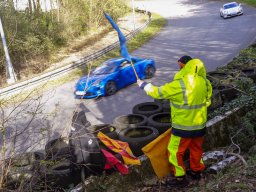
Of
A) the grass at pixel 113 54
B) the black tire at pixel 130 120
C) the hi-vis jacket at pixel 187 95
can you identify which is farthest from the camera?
the grass at pixel 113 54

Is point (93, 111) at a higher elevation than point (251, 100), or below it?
below

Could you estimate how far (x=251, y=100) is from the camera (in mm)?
8422

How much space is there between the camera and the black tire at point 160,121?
755 centimetres

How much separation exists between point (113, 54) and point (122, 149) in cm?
1599

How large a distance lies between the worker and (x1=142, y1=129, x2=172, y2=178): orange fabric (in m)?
0.32

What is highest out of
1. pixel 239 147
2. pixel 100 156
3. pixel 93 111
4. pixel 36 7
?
pixel 36 7

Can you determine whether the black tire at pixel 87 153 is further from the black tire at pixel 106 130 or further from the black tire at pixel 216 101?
the black tire at pixel 216 101

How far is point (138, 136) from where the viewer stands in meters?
7.53

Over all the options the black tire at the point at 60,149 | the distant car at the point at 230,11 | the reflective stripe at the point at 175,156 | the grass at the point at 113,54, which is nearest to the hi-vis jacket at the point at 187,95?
the reflective stripe at the point at 175,156

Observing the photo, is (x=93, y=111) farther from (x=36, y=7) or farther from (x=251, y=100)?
(x=36, y=7)

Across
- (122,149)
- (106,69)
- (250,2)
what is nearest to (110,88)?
(106,69)

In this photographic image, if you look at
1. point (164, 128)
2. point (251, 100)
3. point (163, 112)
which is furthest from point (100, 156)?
point (251, 100)

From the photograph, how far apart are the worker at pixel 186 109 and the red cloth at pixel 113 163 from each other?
777 millimetres

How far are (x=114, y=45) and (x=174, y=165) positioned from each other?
59.2ft
